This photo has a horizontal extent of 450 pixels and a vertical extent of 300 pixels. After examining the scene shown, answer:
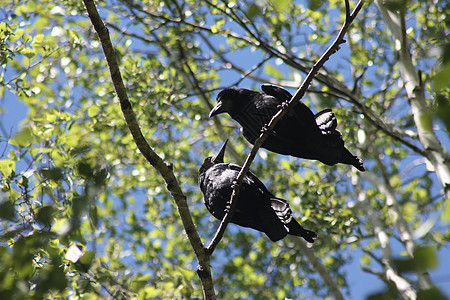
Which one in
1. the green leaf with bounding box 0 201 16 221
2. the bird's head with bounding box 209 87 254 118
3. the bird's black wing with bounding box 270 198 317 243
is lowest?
the green leaf with bounding box 0 201 16 221

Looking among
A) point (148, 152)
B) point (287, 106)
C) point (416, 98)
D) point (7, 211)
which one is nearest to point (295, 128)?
point (287, 106)

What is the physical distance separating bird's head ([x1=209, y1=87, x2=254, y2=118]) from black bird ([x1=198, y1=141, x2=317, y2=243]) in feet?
1.73

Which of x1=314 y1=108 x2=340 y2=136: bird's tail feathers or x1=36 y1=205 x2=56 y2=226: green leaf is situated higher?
x1=314 y1=108 x2=340 y2=136: bird's tail feathers

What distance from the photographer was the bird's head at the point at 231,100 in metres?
3.84

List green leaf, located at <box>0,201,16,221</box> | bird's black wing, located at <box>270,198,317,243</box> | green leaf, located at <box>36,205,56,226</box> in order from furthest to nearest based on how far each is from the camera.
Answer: bird's black wing, located at <box>270,198,317,243</box> < green leaf, located at <box>36,205,56,226</box> < green leaf, located at <box>0,201,16,221</box>

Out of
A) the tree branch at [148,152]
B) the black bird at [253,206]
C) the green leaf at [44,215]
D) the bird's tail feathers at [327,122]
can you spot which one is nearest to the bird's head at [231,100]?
the black bird at [253,206]

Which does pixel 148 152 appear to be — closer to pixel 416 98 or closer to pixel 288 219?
pixel 288 219

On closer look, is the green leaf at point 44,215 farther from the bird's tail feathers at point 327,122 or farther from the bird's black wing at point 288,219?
the bird's tail feathers at point 327,122

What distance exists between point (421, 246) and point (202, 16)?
5169 mm

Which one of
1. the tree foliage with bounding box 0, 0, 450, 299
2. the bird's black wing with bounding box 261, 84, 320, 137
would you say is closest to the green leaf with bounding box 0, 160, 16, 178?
the tree foliage with bounding box 0, 0, 450, 299

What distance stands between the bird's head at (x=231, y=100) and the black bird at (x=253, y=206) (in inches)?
20.7

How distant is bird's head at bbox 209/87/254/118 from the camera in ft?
12.6

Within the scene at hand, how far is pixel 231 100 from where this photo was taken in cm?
389

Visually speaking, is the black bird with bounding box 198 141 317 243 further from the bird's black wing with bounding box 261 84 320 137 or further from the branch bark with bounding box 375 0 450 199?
the branch bark with bounding box 375 0 450 199
